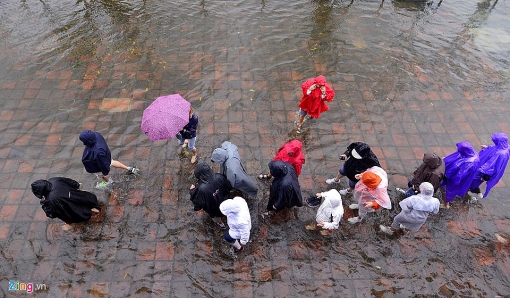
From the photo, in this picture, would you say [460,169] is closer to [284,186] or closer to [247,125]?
[284,186]

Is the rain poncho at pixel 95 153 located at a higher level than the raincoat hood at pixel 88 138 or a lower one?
lower

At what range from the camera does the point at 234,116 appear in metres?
8.40

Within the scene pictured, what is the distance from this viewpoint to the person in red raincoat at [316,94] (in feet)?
23.6

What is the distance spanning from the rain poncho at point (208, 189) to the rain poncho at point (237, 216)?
49 cm

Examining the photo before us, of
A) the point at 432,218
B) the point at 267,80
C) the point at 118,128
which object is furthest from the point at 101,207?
the point at 432,218

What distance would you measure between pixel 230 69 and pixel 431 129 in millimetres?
5450

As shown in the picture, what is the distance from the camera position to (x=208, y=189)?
5.52 m

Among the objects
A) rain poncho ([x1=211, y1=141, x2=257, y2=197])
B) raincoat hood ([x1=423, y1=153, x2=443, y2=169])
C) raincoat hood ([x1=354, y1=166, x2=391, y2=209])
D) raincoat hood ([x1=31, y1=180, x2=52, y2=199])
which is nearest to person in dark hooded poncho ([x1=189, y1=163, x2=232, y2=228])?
rain poncho ([x1=211, y1=141, x2=257, y2=197])

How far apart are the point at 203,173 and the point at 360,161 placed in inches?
111

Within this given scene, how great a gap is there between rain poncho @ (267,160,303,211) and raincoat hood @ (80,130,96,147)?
3.06 metres

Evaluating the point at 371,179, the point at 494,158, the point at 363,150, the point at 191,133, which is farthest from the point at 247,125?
the point at 494,158

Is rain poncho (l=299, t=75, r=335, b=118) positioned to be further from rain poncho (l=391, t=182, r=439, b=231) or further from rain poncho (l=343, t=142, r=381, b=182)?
rain poncho (l=391, t=182, r=439, b=231)

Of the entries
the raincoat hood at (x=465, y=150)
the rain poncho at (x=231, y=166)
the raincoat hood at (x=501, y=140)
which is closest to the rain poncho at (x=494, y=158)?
the raincoat hood at (x=501, y=140)

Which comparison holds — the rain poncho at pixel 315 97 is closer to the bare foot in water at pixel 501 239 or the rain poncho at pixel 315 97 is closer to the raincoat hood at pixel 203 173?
the raincoat hood at pixel 203 173
